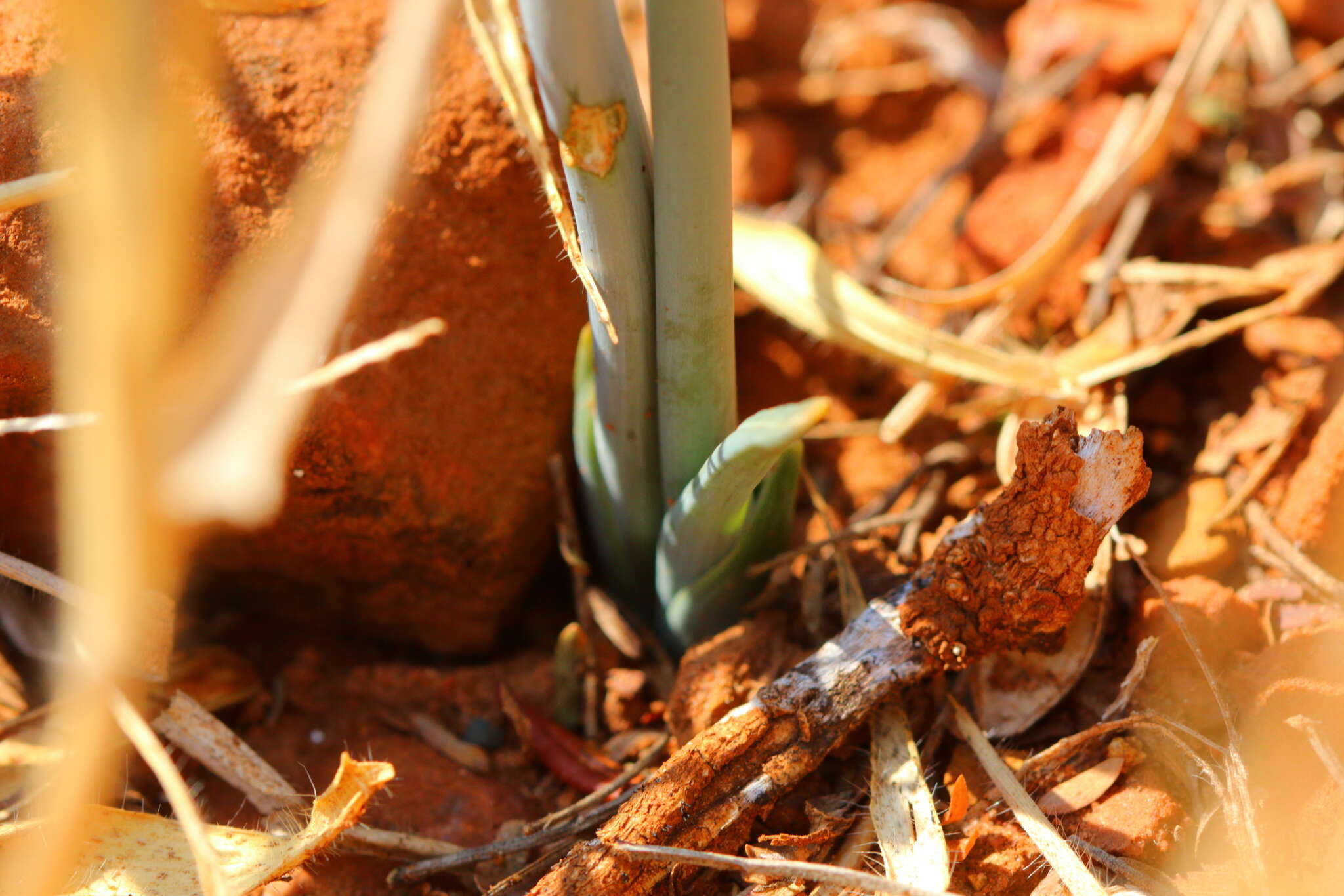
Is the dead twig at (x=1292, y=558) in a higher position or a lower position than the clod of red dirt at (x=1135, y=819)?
higher

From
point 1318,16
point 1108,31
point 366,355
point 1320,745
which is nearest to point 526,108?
point 366,355

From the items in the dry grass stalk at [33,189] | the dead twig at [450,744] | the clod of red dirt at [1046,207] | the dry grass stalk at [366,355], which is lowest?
the dead twig at [450,744]

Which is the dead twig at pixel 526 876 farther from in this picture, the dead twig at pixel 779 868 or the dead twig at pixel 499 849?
the dead twig at pixel 779 868

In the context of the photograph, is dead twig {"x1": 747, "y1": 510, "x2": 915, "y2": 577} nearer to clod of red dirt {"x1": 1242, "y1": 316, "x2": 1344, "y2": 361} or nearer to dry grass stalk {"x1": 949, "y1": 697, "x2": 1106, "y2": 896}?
dry grass stalk {"x1": 949, "y1": 697, "x2": 1106, "y2": 896}

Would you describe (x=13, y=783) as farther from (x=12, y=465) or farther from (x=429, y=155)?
(x=429, y=155)

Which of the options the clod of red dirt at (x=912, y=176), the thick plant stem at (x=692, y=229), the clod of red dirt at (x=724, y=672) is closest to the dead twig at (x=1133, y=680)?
the clod of red dirt at (x=724, y=672)
